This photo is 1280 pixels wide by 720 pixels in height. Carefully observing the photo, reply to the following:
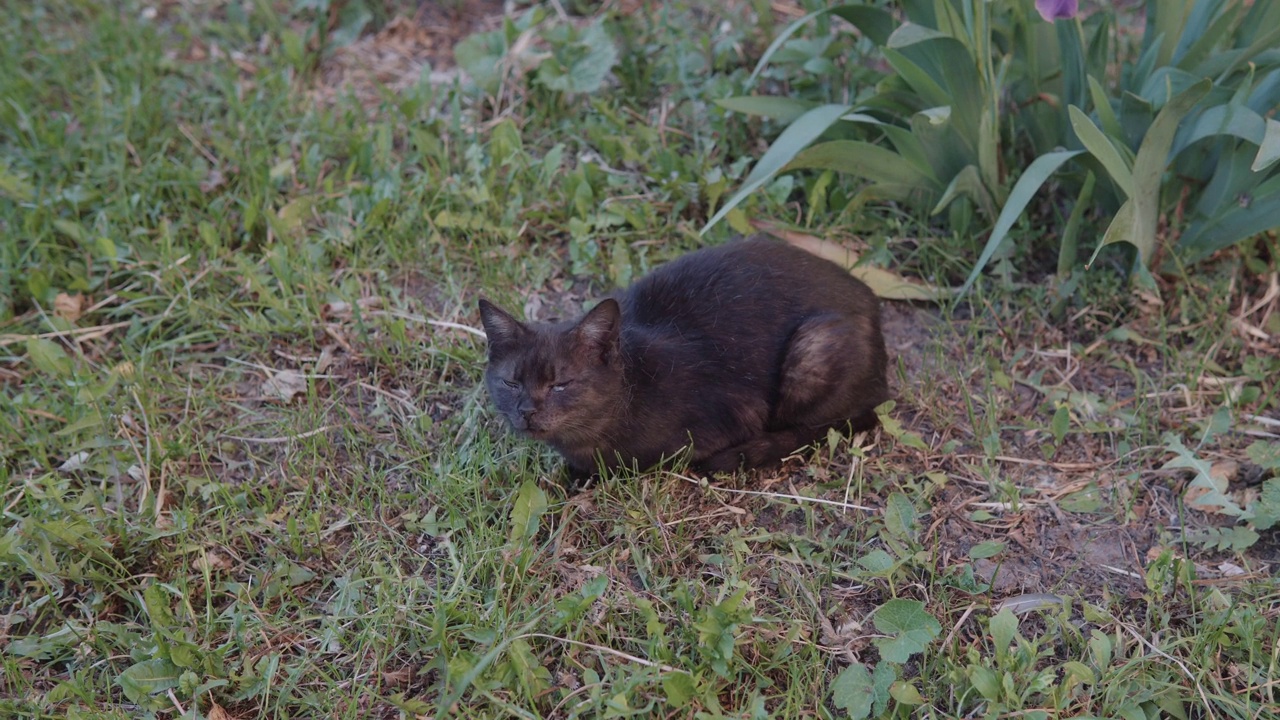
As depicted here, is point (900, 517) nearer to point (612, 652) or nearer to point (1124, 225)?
point (612, 652)

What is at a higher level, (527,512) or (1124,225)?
(1124,225)

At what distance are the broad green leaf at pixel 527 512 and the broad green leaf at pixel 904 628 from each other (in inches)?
36.9

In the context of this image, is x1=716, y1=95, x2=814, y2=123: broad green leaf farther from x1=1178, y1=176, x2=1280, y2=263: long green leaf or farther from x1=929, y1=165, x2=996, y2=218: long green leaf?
x1=1178, y1=176, x2=1280, y2=263: long green leaf

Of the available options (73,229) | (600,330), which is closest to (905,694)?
(600,330)

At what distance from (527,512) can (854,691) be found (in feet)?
3.25

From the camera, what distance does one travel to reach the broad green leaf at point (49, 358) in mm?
3533

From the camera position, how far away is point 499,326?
3.01m

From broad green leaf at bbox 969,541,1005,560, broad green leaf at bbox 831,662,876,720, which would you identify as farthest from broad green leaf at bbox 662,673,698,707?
broad green leaf at bbox 969,541,1005,560

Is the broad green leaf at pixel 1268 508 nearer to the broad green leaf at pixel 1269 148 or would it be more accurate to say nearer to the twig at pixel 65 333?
the broad green leaf at pixel 1269 148

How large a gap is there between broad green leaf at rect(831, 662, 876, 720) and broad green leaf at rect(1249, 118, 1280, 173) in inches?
65.8

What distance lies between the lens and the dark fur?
9.77 ft

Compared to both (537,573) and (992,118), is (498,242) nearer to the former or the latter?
(537,573)

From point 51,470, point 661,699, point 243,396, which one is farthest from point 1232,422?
point 51,470

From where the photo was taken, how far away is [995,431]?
3307 millimetres
